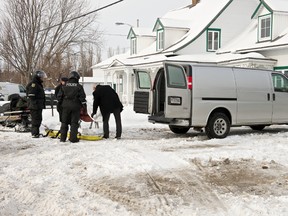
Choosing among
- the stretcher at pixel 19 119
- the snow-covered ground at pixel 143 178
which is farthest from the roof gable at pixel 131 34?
the snow-covered ground at pixel 143 178

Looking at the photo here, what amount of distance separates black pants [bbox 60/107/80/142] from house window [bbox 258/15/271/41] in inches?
610

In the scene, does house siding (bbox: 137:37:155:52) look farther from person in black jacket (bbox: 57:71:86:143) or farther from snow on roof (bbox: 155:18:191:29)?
person in black jacket (bbox: 57:71:86:143)

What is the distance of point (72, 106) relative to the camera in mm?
10016

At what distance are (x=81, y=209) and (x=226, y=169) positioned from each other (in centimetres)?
299

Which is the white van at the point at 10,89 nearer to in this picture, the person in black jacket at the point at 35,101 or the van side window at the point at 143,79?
the person in black jacket at the point at 35,101

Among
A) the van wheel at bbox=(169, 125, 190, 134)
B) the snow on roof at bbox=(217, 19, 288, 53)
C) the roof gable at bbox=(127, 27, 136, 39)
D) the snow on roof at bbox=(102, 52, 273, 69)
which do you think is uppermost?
the roof gable at bbox=(127, 27, 136, 39)

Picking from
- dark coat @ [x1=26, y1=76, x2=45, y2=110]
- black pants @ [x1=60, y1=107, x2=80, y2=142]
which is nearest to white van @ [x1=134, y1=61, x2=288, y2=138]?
black pants @ [x1=60, y1=107, x2=80, y2=142]

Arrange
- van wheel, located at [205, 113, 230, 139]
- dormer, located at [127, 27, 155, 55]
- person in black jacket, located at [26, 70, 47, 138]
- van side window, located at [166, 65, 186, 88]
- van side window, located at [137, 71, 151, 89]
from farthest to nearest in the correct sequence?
1. dormer, located at [127, 27, 155, 55]
2. van side window, located at [137, 71, 151, 89]
3. person in black jacket, located at [26, 70, 47, 138]
4. van wheel, located at [205, 113, 230, 139]
5. van side window, located at [166, 65, 186, 88]

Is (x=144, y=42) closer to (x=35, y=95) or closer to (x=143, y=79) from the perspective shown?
(x=143, y=79)

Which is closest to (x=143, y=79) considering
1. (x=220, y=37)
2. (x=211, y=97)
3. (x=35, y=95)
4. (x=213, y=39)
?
(x=211, y=97)

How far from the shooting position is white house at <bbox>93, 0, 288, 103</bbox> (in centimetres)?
2186

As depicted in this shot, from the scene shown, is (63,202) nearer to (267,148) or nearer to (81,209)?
(81,209)

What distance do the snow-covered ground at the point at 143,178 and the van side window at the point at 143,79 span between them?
2.59 m

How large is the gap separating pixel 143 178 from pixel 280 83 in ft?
24.0
